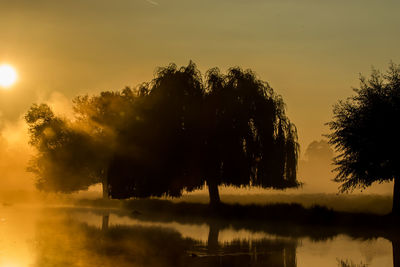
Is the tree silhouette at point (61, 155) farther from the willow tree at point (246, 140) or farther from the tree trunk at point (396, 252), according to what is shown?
the tree trunk at point (396, 252)

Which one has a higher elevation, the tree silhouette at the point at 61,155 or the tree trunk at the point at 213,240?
the tree silhouette at the point at 61,155

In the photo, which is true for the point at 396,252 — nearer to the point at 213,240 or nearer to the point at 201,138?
the point at 213,240

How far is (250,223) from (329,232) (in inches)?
261

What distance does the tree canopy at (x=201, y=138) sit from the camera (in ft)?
129

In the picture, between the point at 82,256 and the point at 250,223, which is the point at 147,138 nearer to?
the point at 250,223

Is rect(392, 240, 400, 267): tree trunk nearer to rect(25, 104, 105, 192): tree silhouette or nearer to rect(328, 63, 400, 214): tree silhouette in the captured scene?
rect(328, 63, 400, 214): tree silhouette

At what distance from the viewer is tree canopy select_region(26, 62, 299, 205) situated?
39438 mm

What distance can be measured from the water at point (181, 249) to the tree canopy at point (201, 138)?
12.9m

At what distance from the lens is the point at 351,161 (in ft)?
110

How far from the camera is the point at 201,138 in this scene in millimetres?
39719

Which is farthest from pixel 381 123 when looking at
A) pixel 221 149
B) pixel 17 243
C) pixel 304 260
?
pixel 17 243

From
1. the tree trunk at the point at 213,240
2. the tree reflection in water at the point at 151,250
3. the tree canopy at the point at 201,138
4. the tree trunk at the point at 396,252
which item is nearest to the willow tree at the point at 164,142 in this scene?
the tree canopy at the point at 201,138

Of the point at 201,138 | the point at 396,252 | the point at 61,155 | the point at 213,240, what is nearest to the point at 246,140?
the point at 201,138

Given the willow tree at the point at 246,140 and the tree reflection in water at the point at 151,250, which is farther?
the willow tree at the point at 246,140
